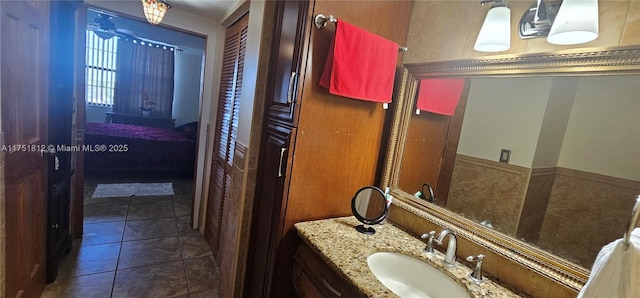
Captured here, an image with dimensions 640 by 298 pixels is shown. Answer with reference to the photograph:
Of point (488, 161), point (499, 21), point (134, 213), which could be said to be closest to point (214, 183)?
point (134, 213)

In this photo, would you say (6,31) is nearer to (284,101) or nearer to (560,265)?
(284,101)

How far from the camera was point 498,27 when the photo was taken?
1051mm

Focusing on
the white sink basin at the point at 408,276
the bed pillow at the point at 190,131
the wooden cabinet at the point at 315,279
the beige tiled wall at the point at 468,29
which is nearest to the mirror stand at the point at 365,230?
the white sink basin at the point at 408,276

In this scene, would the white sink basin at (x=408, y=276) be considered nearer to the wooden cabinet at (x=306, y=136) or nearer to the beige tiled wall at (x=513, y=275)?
the beige tiled wall at (x=513, y=275)

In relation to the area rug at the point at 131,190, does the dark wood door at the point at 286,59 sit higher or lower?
higher

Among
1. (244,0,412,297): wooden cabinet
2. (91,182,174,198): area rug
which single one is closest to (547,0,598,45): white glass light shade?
(244,0,412,297): wooden cabinet

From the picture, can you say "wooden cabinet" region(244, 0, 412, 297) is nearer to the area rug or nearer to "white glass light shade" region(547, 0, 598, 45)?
"white glass light shade" region(547, 0, 598, 45)

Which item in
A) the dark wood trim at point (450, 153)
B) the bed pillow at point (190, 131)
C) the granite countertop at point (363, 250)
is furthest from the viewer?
the bed pillow at point (190, 131)

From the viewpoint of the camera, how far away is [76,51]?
2111mm

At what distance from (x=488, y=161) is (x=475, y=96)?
0.30 meters

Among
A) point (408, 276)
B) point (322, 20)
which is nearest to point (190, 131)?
point (322, 20)

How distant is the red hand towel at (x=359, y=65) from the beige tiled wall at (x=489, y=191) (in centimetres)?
52

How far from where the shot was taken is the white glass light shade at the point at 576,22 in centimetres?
82

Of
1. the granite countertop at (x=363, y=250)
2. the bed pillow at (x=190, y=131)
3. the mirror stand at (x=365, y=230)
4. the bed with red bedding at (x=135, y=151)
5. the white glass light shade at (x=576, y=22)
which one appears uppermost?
the white glass light shade at (x=576, y=22)
